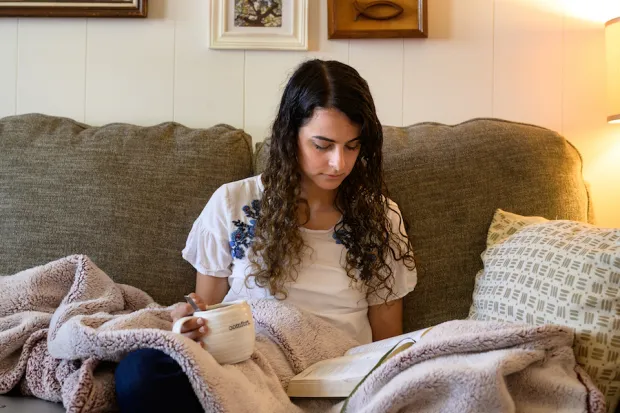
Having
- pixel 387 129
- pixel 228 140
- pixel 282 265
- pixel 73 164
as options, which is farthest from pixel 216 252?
pixel 387 129

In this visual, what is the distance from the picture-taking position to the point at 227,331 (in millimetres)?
1089

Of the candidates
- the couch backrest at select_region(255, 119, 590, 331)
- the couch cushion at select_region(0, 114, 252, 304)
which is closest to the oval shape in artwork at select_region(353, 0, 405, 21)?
the couch backrest at select_region(255, 119, 590, 331)

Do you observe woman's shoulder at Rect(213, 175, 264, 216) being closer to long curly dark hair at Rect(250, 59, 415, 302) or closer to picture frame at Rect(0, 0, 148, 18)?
long curly dark hair at Rect(250, 59, 415, 302)

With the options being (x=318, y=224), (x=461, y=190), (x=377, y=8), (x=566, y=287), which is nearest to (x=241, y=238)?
(x=318, y=224)

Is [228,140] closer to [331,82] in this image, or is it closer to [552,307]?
[331,82]

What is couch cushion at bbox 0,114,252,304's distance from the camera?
61.2 inches

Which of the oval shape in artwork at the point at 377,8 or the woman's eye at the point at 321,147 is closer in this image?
the woman's eye at the point at 321,147

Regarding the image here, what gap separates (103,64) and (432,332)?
4.14 ft

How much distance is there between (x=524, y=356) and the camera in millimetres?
1008

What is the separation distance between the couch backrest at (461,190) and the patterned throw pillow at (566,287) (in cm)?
11

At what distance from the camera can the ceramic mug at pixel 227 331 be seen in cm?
108

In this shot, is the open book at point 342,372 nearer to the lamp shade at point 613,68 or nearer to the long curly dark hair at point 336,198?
the long curly dark hair at point 336,198

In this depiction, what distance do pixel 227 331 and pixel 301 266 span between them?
1.33 feet

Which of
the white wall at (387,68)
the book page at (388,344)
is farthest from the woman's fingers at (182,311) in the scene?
the white wall at (387,68)
